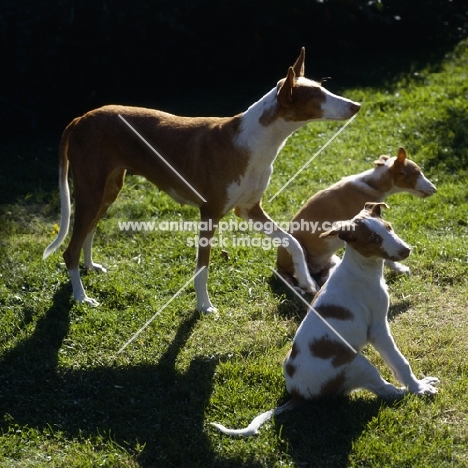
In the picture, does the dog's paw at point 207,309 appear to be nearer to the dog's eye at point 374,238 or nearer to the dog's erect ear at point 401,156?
the dog's eye at point 374,238

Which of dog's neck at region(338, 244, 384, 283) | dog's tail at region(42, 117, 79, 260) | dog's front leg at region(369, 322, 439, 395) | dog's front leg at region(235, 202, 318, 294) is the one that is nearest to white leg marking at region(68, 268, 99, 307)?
dog's tail at region(42, 117, 79, 260)

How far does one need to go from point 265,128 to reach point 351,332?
1.87m

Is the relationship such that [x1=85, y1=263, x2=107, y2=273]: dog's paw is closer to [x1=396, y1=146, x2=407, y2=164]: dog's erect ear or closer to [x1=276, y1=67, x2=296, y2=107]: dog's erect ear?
[x1=276, y1=67, x2=296, y2=107]: dog's erect ear

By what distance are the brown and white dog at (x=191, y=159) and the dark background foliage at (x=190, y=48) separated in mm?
3756

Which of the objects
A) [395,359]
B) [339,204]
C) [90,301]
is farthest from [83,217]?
[395,359]

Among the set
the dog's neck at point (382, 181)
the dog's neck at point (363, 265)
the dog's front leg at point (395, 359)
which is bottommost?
the dog's front leg at point (395, 359)

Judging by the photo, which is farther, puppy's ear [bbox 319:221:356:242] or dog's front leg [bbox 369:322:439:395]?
dog's front leg [bbox 369:322:439:395]

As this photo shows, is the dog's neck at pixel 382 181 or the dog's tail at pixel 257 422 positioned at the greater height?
the dog's neck at pixel 382 181

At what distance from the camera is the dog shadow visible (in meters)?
4.91

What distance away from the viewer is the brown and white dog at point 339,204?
6.87 metres

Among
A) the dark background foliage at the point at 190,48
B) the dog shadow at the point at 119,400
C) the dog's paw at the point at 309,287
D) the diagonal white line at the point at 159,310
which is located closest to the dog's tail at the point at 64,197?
the dog shadow at the point at 119,400

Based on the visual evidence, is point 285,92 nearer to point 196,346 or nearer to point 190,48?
point 196,346

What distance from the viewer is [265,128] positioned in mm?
6133

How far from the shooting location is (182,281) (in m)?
7.01
